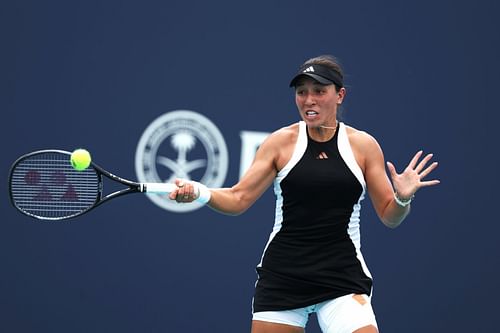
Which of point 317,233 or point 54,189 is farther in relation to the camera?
point 54,189

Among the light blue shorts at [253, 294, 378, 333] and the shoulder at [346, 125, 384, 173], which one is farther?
the shoulder at [346, 125, 384, 173]

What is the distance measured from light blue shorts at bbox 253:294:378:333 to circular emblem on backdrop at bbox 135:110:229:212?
179 cm

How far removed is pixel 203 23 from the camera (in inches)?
237

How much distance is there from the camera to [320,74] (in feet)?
14.0

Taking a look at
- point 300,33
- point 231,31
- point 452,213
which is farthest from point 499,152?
point 231,31

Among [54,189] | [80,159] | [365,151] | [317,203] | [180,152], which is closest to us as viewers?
[80,159]

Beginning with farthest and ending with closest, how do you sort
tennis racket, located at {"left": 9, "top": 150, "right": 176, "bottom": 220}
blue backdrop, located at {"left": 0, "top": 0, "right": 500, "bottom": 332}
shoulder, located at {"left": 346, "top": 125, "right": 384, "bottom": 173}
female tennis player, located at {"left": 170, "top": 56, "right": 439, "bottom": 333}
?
blue backdrop, located at {"left": 0, "top": 0, "right": 500, "bottom": 332} < tennis racket, located at {"left": 9, "top": 150, "right": 176, "bottom": 220} < shoulder, located at {"left": 346, "top": 125, "right": 384, "bottom": 173} < female tennis player, located at {"left": 170, "top": 56, "right": 439, "bottom": 333}

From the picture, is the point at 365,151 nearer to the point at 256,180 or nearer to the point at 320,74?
the point at 320,74

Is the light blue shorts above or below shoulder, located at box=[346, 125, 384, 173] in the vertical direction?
below

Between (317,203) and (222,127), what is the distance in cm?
189

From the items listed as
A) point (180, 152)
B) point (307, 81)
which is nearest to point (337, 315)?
point (307, 81)

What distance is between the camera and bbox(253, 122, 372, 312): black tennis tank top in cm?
422

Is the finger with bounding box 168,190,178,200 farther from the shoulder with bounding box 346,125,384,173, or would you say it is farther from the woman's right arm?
the shoulder with bounding box 346,125,384,173

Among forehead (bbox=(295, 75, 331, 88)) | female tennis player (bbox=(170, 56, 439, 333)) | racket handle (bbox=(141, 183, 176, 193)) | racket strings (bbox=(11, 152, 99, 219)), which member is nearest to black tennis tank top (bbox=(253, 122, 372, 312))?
female tennis player (bbox=(170, 56, 439, 333))
